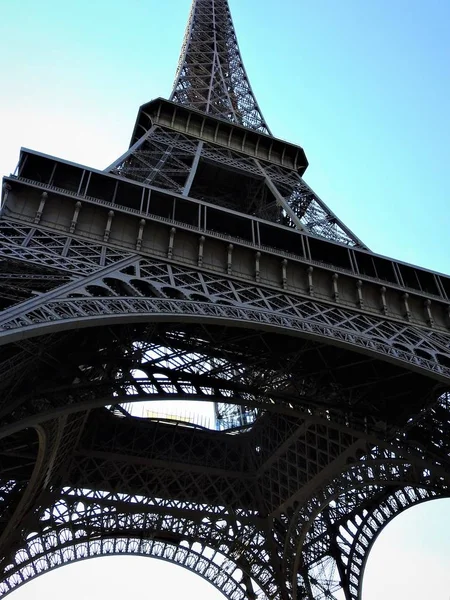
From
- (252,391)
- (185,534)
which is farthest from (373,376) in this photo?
(185,534)

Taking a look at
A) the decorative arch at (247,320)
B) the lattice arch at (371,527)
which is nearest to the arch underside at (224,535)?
the lattice arch at (371,527)

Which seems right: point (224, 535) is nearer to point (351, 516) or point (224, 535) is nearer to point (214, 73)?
point (351, 516)

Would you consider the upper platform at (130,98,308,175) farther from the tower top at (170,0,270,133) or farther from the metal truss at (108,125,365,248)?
the tower top at (170,0,270,133)

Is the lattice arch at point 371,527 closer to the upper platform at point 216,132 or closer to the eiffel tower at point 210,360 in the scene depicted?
the eiffel tower at point 210,360

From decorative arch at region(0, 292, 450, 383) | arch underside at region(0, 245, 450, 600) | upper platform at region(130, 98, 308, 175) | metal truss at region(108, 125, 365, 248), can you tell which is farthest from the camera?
upper platform at region(130, 98, 308, 175)

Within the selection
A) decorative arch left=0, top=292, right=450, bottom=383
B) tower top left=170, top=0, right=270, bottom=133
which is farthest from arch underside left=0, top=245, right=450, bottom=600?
tower top left=170, top=0, right=270, bottom=133

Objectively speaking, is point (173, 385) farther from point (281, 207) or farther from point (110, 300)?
point (281, 207)
